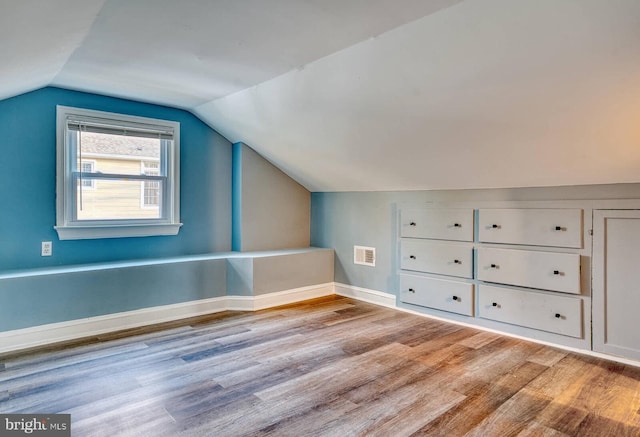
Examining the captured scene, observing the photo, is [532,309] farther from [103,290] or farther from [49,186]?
[49,186]

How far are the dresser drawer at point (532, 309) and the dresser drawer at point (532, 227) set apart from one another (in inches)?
15.8

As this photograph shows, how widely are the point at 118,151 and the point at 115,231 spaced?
2.40 feet

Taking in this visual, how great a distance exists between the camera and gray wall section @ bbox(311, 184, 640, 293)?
350 cm

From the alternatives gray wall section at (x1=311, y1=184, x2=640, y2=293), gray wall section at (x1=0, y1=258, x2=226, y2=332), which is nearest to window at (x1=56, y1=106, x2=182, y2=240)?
gray wall section at (x1=0, y1=258, x2=226, y2=332)

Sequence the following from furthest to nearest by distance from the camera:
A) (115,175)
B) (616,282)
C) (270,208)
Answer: (270,208) → (115,175) → (616,282)

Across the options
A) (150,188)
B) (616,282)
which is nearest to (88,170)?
(150,188)

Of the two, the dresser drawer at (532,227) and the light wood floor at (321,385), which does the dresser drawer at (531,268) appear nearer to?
the dresser drawer at (532,227)

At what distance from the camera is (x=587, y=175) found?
2793mm

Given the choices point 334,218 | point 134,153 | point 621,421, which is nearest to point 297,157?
point 334,218

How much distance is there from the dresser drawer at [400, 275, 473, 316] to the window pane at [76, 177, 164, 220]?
254 centimetres

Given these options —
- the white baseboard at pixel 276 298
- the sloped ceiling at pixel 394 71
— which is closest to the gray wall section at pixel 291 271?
the white baseboard at pixel 276 298

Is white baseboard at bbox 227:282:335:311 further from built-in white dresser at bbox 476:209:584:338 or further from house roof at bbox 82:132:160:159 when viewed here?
built-in white dresser at bbox 476:209:584:338

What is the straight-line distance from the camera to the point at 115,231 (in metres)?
3.68

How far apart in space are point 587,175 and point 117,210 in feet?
12.5
